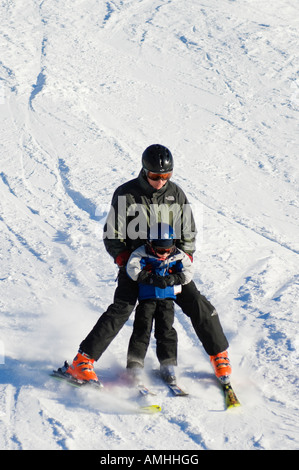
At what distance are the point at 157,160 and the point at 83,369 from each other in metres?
1.60

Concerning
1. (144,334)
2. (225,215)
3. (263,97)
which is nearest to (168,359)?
(144,334)

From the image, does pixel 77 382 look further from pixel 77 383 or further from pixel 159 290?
pixel 159 290

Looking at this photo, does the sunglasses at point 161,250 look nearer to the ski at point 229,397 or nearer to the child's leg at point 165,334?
the child's leg at point 165,334

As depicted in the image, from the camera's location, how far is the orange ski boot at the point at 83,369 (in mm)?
4336

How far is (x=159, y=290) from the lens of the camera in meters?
4.34

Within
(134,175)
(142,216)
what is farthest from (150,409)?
(134,175)

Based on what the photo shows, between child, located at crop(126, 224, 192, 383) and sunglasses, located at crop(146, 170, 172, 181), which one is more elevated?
sunglasses, located at crop(146, 170, 172, 181)

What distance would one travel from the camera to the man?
14.3ft

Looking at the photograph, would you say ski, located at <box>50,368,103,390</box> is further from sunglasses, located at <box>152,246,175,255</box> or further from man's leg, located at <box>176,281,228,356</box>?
sunglasses, located at <box>152,246,175,255</box>

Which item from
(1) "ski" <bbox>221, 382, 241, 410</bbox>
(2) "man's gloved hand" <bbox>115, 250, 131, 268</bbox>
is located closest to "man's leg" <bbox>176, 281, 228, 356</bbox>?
(1) "ski" <bbox>221, 382, 241, 410</bbox>

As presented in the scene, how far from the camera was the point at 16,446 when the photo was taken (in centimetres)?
370

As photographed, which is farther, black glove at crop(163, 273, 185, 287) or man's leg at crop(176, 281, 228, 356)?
man's leg at crop(176, 281, 228, 356)

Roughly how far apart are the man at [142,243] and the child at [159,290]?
117mm

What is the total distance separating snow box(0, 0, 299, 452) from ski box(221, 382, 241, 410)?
0.18 ft
